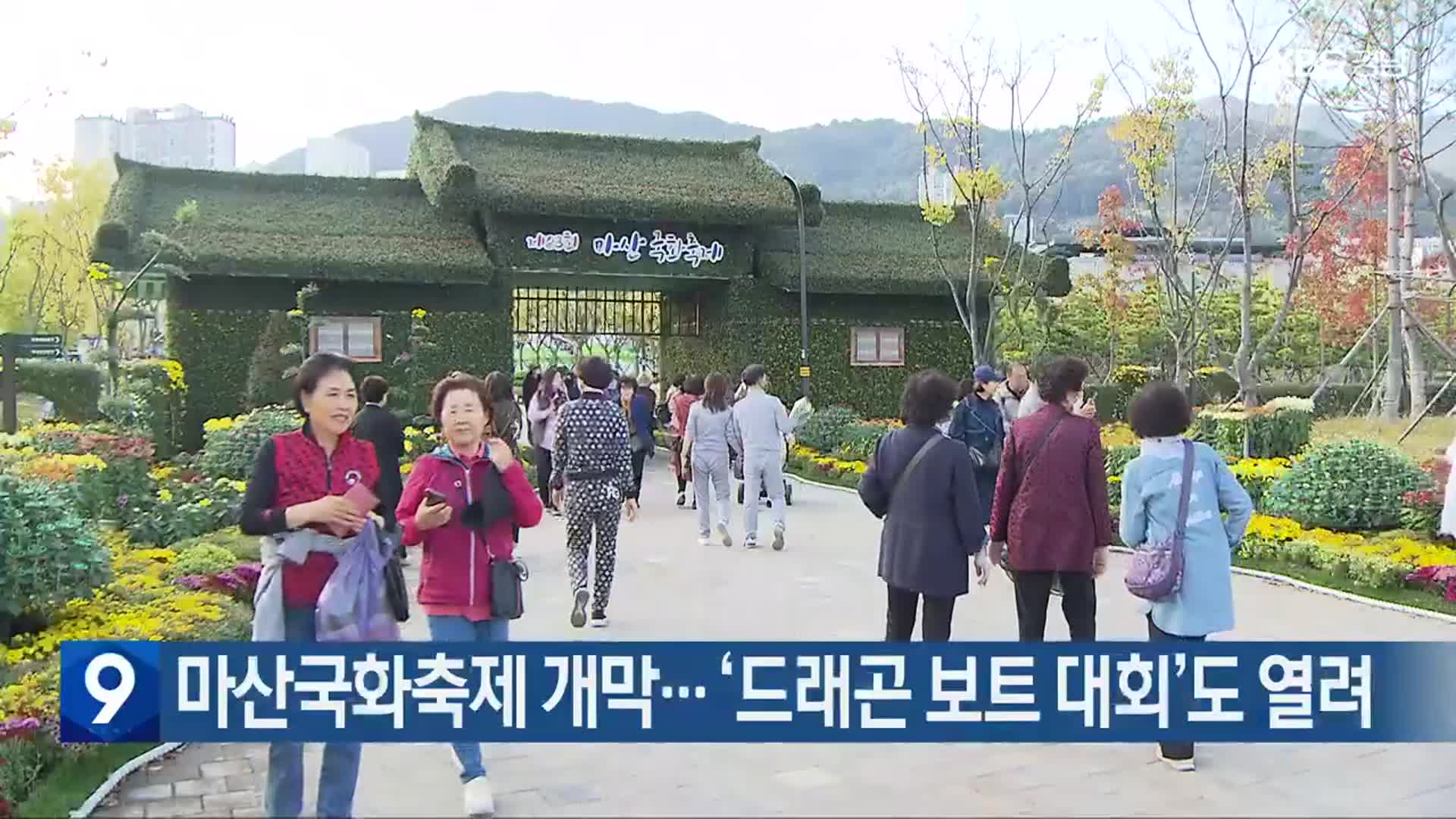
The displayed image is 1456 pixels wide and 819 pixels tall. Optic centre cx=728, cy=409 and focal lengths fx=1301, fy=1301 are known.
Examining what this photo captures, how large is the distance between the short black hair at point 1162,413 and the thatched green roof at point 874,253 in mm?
18644

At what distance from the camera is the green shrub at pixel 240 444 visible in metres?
12.3

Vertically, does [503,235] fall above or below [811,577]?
above

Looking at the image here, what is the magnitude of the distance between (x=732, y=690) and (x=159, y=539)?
7.00 metres

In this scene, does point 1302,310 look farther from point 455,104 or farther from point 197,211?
point 455,104

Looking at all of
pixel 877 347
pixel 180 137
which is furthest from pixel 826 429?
pixel 180 137

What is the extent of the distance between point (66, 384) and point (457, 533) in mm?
16922

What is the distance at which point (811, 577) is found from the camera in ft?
31.8

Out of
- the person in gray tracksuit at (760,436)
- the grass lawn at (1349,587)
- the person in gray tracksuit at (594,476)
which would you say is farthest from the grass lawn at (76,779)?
the grass lawn at (1349,587)

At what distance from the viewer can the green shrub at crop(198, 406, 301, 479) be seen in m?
12.3

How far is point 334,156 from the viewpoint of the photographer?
131750mm

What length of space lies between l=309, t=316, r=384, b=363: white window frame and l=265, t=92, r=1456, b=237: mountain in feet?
11.6

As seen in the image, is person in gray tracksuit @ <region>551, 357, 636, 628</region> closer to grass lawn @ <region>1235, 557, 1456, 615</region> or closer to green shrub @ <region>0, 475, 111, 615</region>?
green shrub @ <region>0, 475, 111, 615</region>

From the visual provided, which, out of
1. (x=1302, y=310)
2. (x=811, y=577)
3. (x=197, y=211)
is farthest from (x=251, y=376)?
(x=1302, y=310)

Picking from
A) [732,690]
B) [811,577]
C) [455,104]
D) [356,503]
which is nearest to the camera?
[356,503]
